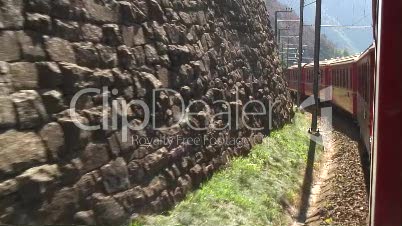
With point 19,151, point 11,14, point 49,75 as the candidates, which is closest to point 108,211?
point 19,151

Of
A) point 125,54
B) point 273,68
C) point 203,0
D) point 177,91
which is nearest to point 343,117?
point 273,68

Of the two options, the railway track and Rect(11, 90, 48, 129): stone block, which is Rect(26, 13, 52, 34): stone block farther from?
the railway track

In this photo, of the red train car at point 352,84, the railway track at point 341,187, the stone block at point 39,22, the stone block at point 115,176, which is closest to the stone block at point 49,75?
the stone block at point 39,22

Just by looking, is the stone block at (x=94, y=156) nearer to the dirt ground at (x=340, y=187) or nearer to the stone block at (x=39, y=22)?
the stone block at (x=39, y=22)

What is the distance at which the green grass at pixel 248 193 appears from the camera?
6.02 metres

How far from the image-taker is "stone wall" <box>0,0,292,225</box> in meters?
3.74

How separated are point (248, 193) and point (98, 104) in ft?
12.0

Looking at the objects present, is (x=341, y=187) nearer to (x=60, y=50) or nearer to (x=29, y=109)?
(x=60, y=50)

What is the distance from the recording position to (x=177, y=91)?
23.4ft

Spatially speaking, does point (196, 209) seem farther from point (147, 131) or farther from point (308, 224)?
point (308, 224)

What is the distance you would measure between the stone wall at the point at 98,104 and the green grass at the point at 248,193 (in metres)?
0.23

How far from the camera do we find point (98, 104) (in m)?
5.00

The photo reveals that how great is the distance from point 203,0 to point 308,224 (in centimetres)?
491

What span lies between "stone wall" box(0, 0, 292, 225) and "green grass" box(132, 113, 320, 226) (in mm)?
228
